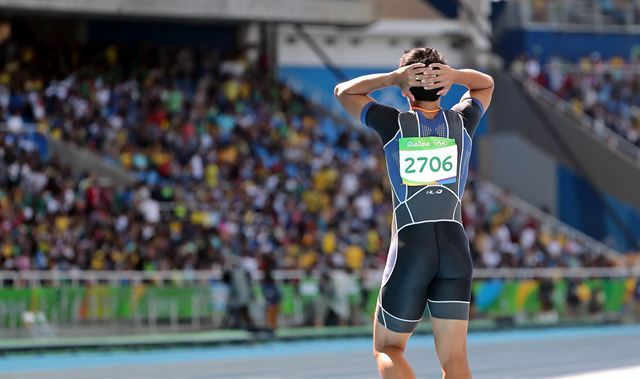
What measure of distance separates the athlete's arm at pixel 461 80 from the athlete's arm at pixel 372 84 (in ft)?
0.19

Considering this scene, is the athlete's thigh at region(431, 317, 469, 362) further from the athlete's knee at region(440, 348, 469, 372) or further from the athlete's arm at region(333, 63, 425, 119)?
the athlete's arm at region(333, 63, 425, 119)

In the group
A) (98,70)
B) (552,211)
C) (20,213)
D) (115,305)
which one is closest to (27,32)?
(98,70)

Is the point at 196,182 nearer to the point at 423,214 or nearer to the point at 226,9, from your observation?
the point at 226,9

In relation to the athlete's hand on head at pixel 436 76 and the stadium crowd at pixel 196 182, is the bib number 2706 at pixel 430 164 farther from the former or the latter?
the stadium crowd at pixel 196 182

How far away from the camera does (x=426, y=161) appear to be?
6.61 meters

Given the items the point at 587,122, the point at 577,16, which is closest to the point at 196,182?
the point at 587,122

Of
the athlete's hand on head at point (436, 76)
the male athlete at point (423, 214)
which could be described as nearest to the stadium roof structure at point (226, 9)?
the male athlete at point (423, 214)

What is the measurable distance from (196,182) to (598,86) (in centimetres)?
1449

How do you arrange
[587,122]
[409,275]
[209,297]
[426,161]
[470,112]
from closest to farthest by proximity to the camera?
1. [409,275]
2. [426,161]
3. [470,112]
4. [209,297]
5. [587,122]

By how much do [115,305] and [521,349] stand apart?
7.03 metres

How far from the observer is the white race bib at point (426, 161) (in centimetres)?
662

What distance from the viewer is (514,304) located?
2695 centimetres

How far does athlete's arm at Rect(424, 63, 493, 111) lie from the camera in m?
6.53

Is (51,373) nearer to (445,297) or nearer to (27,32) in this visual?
(445,297)
